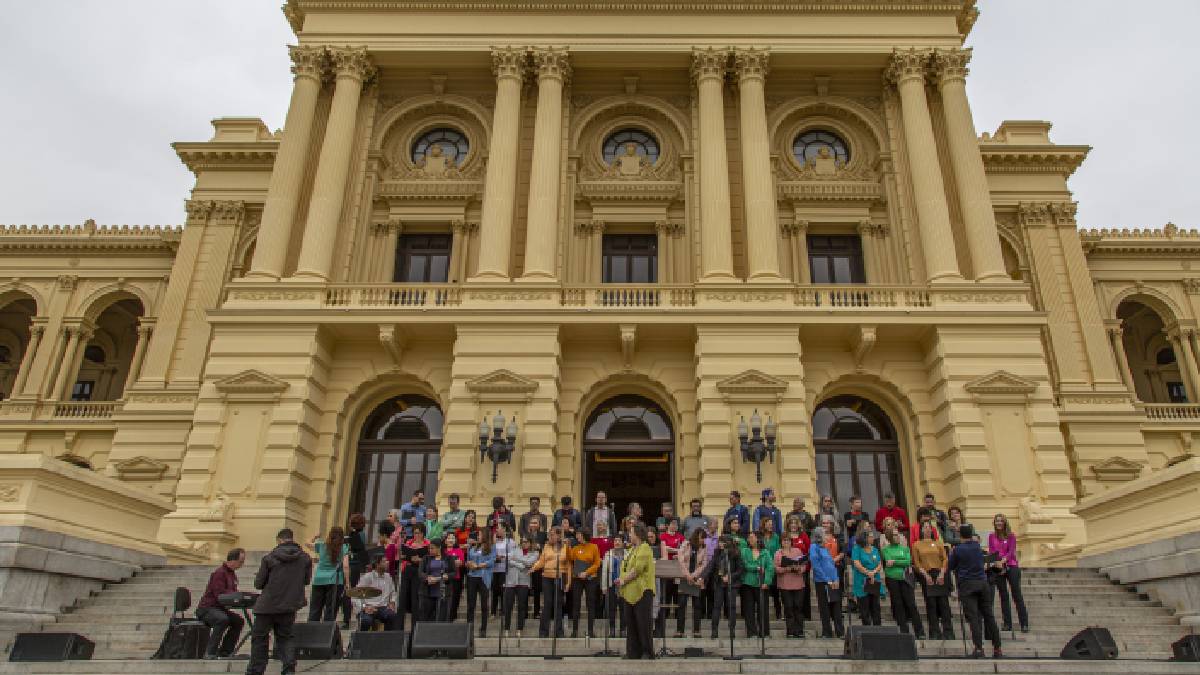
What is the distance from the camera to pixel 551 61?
2472 centimetres

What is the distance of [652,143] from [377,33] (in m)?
9.78

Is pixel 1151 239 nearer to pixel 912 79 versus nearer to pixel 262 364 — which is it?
pixel 912 79

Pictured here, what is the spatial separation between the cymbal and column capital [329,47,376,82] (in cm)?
1907

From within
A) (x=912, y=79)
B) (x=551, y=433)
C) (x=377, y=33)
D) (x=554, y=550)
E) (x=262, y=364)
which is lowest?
(x=554, y=550)

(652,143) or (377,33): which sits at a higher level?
(377,33)

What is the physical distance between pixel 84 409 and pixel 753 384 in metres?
29.4

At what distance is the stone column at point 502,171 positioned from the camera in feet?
72.0

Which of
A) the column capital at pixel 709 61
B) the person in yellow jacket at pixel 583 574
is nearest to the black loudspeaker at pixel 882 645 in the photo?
the person in yellow jacket at pixel 583 574

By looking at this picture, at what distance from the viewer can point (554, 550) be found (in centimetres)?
1188

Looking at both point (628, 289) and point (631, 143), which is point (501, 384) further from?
point (631, 143)

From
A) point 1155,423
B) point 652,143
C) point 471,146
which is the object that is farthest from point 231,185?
point 1155,423

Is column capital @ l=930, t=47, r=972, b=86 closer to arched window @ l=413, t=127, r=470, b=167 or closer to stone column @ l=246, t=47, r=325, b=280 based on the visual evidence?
arched window @ l=413, t=127, r=470, b=167

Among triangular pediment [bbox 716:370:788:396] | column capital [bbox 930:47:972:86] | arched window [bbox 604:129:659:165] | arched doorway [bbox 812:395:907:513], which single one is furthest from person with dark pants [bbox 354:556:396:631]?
column capital [bbox 930:47:972:86]

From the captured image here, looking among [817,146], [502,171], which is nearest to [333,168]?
[502,171]
